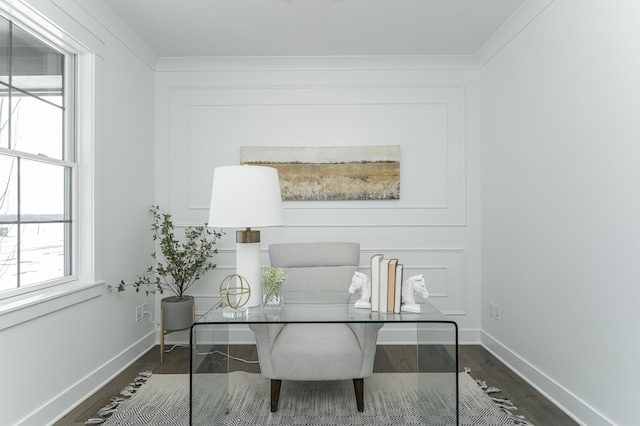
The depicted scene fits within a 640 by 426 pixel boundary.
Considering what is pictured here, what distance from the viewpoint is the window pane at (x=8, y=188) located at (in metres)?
2.03

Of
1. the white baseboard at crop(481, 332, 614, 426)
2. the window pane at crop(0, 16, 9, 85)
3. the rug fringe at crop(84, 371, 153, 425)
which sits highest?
the window pane at crop(0, 16, 9, 85)

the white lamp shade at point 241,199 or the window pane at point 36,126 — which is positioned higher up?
the window pane at point 36,126

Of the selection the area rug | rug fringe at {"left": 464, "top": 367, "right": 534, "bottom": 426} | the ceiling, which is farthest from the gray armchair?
the ceiling

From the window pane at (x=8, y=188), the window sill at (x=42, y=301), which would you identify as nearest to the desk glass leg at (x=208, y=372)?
the window sill at (x=42, y=301)

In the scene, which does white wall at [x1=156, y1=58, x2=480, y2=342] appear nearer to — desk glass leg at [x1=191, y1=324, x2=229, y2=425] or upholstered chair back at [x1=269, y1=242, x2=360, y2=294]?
upholstered chair back at [x1=269, y1=242, x2=360, y2=294]

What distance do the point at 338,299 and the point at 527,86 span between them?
2.10 metres

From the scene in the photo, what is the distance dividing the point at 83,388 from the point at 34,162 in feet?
4.78

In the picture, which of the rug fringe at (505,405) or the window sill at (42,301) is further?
the rug fringe at (505,405)

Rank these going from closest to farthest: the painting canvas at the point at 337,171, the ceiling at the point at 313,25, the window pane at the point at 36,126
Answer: the window pane at the point at 36,126 → the ceiling at the point at 313,25 → the painting canvas at the point at 337,171

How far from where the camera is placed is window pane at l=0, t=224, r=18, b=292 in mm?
2018

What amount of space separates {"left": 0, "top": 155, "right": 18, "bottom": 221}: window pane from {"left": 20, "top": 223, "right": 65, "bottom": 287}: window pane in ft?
0.40

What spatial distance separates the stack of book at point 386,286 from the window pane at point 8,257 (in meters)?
1.92

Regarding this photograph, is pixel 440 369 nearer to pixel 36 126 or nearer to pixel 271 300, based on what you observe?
pixel 271 300

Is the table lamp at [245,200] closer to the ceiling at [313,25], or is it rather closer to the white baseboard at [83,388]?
the white baseboard at [83,388]
